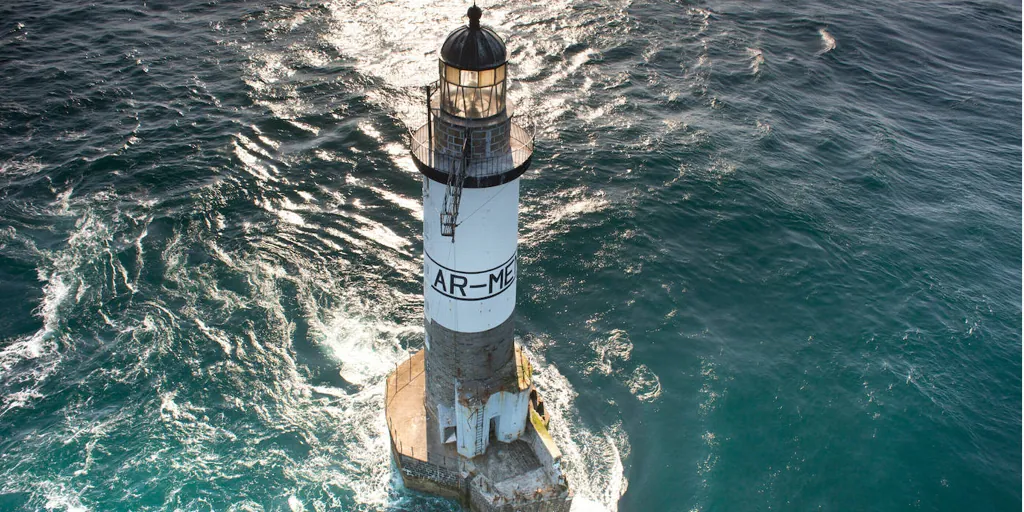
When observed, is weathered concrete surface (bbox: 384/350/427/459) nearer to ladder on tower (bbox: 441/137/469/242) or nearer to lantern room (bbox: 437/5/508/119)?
ladder on tower (bbox: 441/137/469/242)

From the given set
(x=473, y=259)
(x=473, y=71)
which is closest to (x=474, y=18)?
(x=473, y=71)

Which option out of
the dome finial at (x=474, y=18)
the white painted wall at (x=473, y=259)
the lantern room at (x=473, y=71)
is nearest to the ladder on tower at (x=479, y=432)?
the white painted wall at (x=473, y=259)

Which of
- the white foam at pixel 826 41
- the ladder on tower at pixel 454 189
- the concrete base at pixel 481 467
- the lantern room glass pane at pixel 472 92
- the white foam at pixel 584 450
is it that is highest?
the lantern room glass pane at pixel 472 92

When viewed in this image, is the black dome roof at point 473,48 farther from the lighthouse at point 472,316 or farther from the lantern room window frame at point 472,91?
the lantern room window frame at point 472,91

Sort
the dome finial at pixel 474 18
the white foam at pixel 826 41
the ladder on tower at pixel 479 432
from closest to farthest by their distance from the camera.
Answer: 1. the dome finial at pixel 474 18
2. the ladder on tower at pixel 479 432
3. the white foam at pixel 826 41

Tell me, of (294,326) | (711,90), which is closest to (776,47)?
(711,90)

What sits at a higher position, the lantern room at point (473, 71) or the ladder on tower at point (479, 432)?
the lantern room at point (473, 71)

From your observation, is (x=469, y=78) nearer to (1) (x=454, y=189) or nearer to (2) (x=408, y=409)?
(1) (x=454, y=189)

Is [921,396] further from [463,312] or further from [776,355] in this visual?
[463,312]

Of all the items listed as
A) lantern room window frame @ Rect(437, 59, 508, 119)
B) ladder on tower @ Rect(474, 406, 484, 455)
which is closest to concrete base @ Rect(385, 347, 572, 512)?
ladder on tower @ Rect(474, 406, 484, 455)
